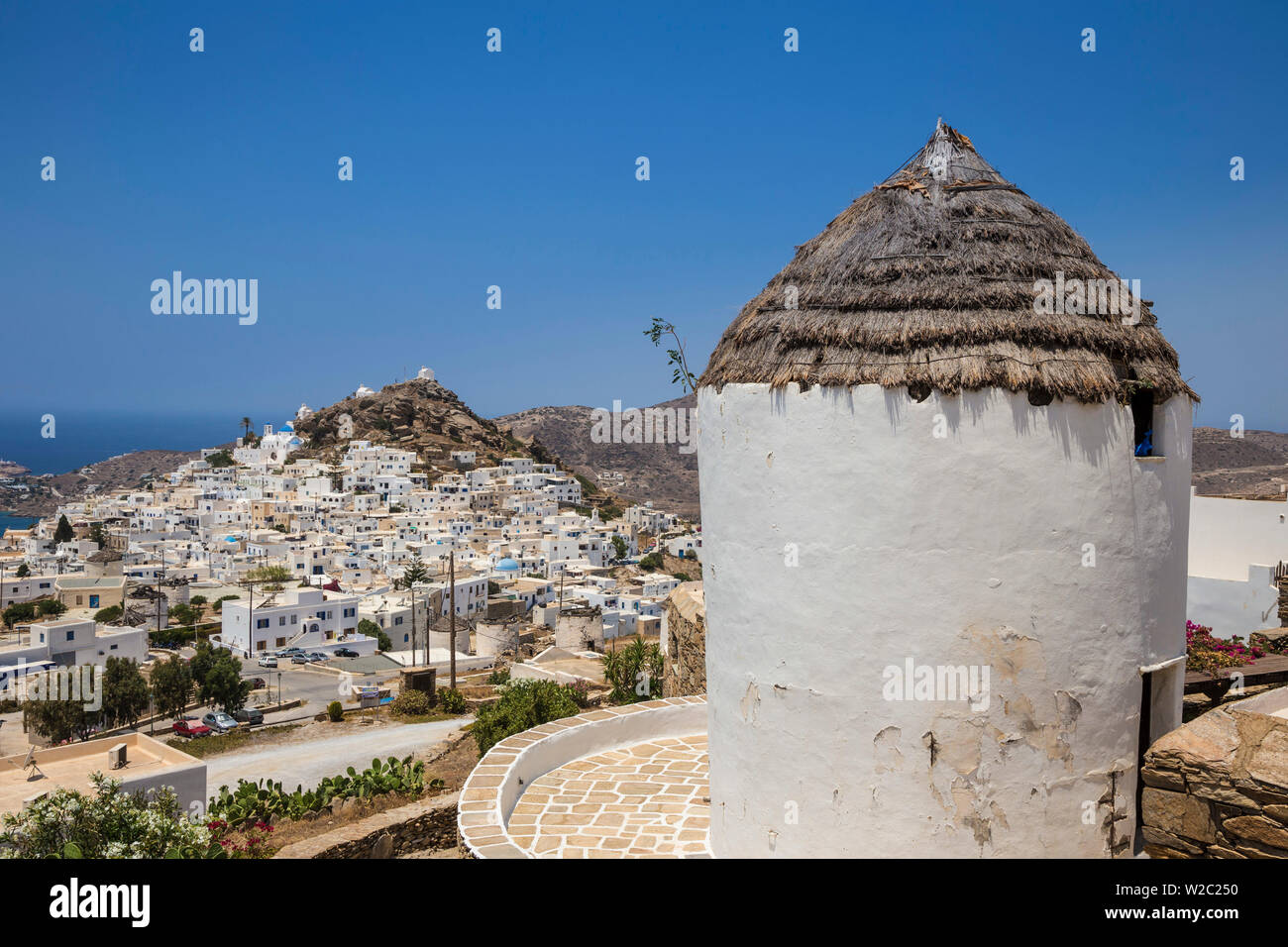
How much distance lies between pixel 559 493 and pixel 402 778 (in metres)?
85.7

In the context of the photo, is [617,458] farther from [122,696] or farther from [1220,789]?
[1220,789]

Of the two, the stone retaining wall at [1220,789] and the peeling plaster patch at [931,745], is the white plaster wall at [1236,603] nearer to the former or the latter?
the stone retaining wall at [1220,789]

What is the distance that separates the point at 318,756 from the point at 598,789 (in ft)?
74.7

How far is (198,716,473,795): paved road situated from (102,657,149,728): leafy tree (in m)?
10.1

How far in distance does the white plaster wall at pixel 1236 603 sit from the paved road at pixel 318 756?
20165 mm

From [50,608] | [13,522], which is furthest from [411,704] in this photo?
[13,522]

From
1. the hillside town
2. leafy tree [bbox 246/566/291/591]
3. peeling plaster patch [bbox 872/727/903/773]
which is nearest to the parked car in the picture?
the hillside town

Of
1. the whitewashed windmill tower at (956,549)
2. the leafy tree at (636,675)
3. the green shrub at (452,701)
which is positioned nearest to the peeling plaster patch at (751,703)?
the whitewashed windmill tower at (956,549)
